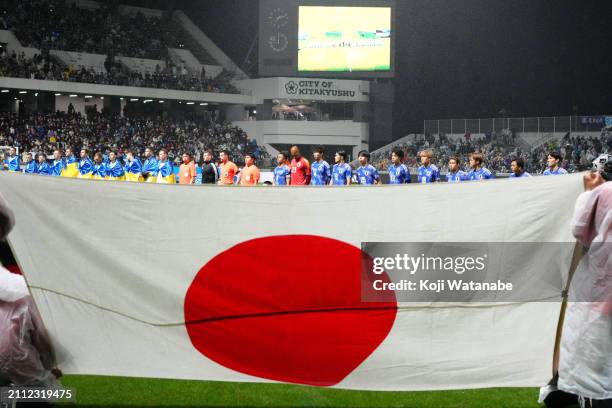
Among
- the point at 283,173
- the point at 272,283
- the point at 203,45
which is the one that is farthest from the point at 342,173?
the point at 203,45

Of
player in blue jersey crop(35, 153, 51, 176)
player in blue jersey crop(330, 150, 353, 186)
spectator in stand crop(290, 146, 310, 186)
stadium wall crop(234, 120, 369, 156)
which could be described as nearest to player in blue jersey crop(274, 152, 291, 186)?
spectator in stand crop(290, 146, 310, 186)

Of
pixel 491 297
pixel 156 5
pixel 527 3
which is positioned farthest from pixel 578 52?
pixel 491 297

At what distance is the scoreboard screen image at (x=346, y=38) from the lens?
47.9 metres

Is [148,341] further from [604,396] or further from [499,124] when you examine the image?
[499,124]

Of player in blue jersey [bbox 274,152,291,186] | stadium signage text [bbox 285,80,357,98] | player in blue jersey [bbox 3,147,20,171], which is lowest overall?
player in blue jersey [bbox 274,152,291,186]

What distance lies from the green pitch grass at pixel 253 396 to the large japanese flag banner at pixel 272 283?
74 centimetres

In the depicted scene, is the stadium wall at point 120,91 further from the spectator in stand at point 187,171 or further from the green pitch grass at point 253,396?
the green pitch grass at point 253,396

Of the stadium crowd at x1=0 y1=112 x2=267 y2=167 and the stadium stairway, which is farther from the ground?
the stadium stairway

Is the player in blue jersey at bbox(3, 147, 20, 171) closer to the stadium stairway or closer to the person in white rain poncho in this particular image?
the person in white rain poncho

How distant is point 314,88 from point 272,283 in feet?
159

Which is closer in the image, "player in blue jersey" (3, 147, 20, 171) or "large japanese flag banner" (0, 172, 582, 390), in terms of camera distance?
"large japanese flag banner" (0, 172, 582, 390)

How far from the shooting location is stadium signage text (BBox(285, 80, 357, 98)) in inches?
2025

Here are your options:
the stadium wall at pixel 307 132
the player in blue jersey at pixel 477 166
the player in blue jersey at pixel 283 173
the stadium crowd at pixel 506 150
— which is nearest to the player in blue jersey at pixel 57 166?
the player in blue jersey at pixel 283 173

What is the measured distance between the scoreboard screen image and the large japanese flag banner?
44960 mm
